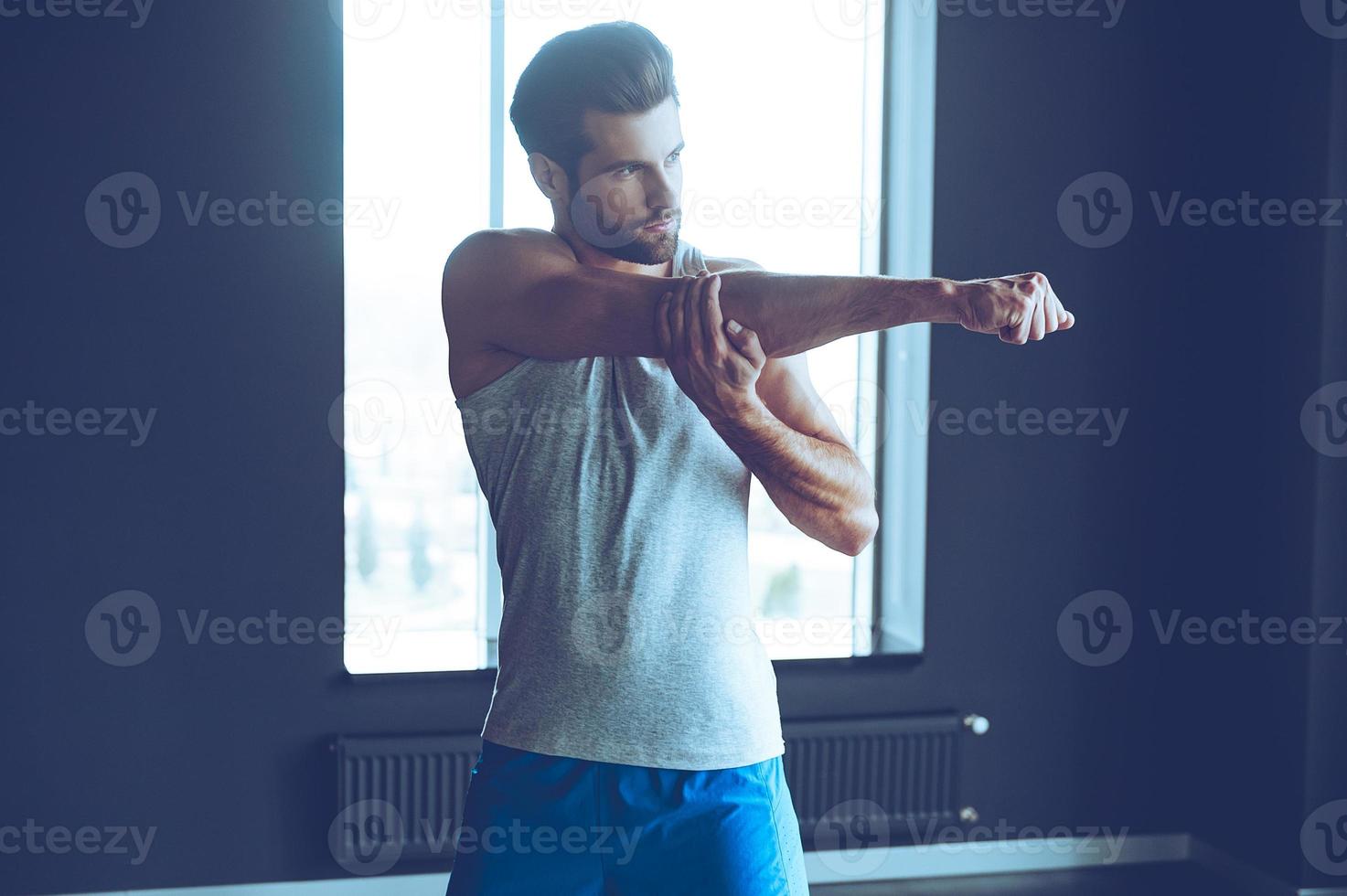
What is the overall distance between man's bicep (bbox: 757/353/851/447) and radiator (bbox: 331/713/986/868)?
188cm

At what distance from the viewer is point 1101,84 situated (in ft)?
10.8

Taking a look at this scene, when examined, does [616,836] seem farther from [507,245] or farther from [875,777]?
[875,777]

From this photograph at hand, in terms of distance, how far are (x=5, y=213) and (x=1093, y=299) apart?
2931 millimetres

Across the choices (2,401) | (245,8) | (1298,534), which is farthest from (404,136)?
(1298,534)

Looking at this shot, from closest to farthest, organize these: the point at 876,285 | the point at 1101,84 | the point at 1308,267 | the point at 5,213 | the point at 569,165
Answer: the point at 876,285 < the point at 569,165 < the point at 5,213 < the point at 1308,267 < the point at 1101,84

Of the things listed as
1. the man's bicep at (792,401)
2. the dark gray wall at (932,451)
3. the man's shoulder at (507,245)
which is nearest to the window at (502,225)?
the dark gray wall at (932,451)

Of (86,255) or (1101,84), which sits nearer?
(86,255)

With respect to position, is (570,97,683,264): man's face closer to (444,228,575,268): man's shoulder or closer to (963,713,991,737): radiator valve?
(444,228,575,268): man's shoulder

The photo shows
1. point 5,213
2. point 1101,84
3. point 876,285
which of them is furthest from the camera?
point 1101,84

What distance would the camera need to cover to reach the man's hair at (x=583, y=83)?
1.24 m

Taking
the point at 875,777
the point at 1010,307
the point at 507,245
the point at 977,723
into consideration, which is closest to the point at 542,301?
the point at 507,245

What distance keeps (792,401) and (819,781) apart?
2054 millimetres

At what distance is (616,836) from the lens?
3.81 ft

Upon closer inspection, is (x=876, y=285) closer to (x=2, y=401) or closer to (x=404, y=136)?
(x=404, y=136)
